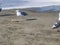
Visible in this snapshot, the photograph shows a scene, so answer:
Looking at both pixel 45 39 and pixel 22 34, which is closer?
pixel 45 39

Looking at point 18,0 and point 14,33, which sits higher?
point 18,0

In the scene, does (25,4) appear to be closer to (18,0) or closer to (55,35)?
(18,0)

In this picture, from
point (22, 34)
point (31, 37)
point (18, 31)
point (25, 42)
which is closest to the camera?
point (25, 42)

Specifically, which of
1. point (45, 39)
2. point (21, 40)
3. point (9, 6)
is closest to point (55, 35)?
point (45, 39)

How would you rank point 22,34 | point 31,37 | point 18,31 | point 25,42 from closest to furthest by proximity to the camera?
point 25,42
point 31,37
point 22,34
point 18,31

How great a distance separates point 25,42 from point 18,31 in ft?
7.09

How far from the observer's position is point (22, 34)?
10.4 metres

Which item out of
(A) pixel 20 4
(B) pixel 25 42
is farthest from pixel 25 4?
(B) pixel 25 42

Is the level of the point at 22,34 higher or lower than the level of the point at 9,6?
lower

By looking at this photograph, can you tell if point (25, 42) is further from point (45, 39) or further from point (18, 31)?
point (18, 31)

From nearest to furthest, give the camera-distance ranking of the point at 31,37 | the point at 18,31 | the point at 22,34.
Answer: the point at 31,37 < the point at 22,34 < the point at 18,31

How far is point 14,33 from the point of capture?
1057 cm

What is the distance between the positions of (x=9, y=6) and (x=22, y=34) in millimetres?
1880

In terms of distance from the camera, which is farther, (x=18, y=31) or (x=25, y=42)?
(x=18, y=31)
